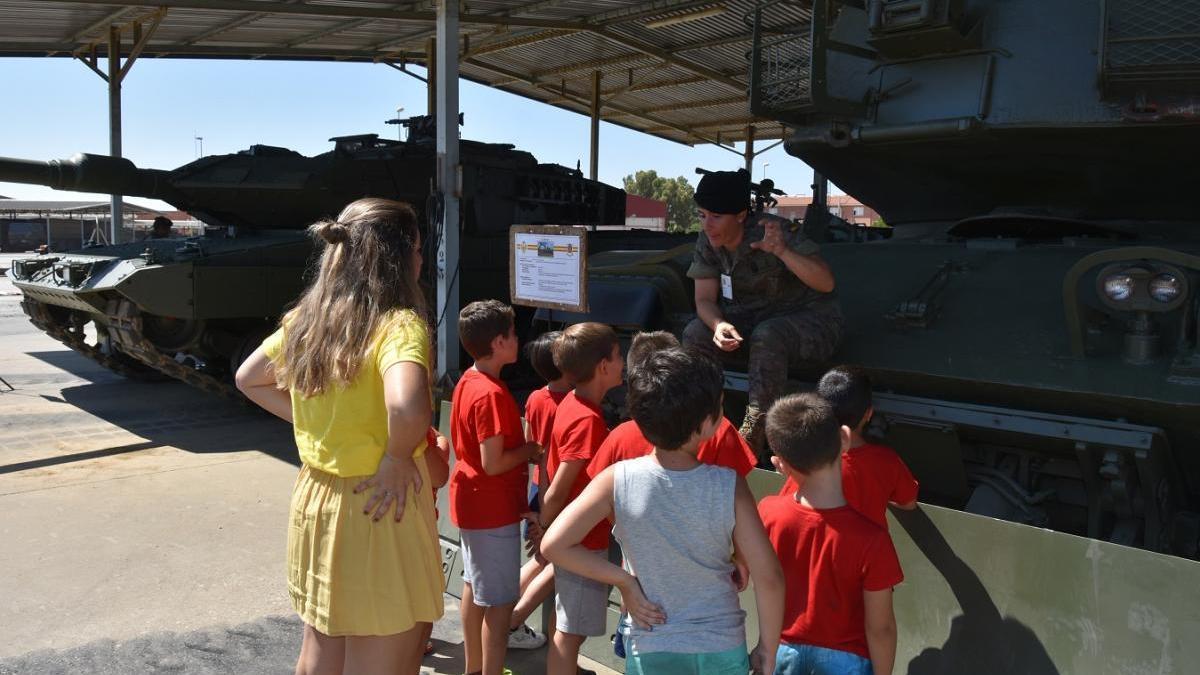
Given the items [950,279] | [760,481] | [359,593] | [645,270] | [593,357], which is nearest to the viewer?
[359,593]

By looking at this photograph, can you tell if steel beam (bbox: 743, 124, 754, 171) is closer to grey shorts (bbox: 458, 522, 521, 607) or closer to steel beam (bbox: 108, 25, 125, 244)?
steel beam (bbox: 108, 25, 125, 244)

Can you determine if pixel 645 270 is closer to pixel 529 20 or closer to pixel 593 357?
pixel 593 357

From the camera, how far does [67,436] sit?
871cm

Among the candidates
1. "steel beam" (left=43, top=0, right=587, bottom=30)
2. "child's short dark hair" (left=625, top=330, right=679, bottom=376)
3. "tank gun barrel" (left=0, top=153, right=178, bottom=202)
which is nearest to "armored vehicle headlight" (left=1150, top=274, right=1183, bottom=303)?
"child's short dark hair" (left=625, top=330, right=679, bottom=376)

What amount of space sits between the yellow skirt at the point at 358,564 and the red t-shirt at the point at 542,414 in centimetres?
105

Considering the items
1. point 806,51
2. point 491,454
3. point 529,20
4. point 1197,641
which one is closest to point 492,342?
point 491,454

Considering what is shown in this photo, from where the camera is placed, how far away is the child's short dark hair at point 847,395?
3.04m

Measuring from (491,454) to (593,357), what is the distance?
0.51m

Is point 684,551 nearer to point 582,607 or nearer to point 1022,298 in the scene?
point 582,607

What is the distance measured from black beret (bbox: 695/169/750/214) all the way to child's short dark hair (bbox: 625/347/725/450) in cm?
149

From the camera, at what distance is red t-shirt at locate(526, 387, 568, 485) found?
3639 millimetres

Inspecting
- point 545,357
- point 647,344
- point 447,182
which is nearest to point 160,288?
point 447,182

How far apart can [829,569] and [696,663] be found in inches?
17.9

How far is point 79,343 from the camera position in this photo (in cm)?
1120
